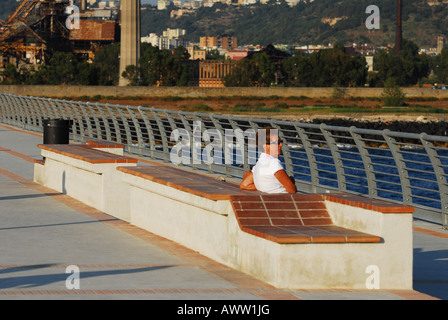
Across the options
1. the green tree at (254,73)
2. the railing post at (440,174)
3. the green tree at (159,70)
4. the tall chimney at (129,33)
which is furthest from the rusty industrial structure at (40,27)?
the railing post at (440,174)

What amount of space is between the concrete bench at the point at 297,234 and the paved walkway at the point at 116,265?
0.52ft

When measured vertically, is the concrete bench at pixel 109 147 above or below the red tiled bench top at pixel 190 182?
below

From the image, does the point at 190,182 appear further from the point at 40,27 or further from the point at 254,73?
the point at 40,27

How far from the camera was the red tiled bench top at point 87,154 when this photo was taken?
13.7 meters

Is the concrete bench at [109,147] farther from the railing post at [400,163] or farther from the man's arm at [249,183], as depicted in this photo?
the man's arm at [249,183]

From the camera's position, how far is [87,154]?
14.8m

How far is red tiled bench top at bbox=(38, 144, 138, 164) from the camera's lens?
13680 mm

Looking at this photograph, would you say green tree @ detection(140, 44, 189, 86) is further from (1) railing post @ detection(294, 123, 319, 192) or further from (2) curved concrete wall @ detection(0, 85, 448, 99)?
(1) railing post @ detection(294, 123, 319, 192)

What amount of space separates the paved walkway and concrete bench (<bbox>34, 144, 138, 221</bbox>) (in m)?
0.33

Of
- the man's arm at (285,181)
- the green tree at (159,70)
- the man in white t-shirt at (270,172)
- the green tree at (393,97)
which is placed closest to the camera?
the man's arm at (285,181)

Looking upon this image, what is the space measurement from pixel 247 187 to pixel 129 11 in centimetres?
12469

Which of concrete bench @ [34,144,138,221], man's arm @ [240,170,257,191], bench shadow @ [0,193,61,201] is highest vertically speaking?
man's arm @ [240,170,257,191]

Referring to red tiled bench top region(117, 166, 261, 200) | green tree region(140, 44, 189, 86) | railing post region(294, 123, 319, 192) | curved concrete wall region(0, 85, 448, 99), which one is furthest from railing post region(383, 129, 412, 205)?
green tree region(140, 44, 189, 86)

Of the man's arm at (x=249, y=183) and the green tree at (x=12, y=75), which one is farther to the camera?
the green tree at (x=12, y=75)
